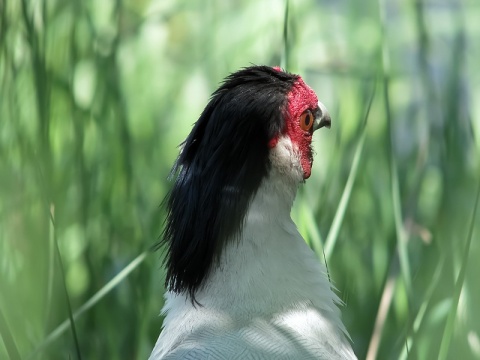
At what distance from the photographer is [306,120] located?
1416 millimetres

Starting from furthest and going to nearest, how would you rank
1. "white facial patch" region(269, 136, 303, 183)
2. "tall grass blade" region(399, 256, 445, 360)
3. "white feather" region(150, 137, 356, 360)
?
"tall grass blade" region(399, 256, 445, 360), "white facial patch" region(269, 136, 303, 183), "white feather" region(150, 137, 356, 360)

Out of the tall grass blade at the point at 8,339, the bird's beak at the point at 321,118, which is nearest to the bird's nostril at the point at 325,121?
the bird's beak at the point at 321,118

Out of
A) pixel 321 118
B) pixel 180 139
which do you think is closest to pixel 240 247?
pixel 321 118

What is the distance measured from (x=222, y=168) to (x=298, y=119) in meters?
0.19

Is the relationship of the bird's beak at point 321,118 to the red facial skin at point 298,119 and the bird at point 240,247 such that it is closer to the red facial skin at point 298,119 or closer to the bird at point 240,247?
the red facial skin at point 298,119

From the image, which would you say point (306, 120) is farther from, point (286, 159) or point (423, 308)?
point (423, 308)

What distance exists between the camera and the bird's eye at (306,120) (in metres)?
1.40

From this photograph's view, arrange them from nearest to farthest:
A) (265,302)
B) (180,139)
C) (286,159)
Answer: (265,302)
(286,159)
(180,139)

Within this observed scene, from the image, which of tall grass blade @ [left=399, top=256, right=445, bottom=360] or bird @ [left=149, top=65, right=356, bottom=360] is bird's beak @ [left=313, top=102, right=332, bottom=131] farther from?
A: tall grass blade @ [left=399, top=256, right=445, bottom=360]

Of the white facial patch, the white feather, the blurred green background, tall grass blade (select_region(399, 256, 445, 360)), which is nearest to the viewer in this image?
the white feather

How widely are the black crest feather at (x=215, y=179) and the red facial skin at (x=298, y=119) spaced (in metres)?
0.05

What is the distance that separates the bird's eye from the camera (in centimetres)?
140

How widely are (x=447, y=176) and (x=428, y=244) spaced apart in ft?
0.56

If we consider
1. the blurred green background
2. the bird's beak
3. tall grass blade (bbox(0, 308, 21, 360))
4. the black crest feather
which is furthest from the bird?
the blurred green background
